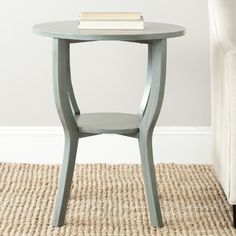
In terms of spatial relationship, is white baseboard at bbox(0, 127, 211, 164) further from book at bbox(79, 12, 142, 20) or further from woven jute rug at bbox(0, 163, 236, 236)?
book at bbox(79, 12, 142, 20)

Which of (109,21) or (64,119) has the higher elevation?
(109,21)

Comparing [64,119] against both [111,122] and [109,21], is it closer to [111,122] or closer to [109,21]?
[111,122]

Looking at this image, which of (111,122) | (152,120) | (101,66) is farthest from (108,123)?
(101,66)

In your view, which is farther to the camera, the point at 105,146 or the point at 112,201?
the point at 105,146

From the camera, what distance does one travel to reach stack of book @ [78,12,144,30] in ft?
6.79

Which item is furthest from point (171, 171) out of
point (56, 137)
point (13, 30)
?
point (13, 30)

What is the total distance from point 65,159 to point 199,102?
0.84 m

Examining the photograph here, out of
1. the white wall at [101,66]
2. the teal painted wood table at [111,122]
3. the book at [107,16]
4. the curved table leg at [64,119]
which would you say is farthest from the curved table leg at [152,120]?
the white wall at [101,66]

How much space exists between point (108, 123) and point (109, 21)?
Answer: 1.08 ft

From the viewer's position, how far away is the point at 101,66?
2.77 m

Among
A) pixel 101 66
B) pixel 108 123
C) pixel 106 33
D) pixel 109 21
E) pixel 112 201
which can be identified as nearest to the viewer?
pixel 106 33

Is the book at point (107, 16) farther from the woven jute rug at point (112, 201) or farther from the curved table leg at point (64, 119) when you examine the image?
the woven jute rug at point (112, 201)

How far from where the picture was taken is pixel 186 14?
274 centimetres

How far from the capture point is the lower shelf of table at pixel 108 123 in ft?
6.97
